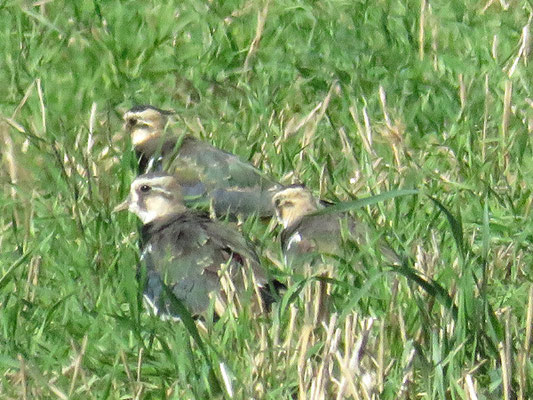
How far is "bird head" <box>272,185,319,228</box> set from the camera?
22.9ft

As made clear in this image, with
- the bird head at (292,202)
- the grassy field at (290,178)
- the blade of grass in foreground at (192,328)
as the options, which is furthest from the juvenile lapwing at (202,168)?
the blade of grass in foreground at (192,328)

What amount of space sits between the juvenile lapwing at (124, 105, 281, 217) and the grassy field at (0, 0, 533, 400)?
0.12 m

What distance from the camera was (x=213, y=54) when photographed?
28.4 feet

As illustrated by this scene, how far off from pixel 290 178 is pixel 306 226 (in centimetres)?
58

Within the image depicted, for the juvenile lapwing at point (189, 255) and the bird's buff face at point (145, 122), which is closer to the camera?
the juvenile lapwing at point (189, 255)

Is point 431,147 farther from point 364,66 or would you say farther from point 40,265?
point 40,265

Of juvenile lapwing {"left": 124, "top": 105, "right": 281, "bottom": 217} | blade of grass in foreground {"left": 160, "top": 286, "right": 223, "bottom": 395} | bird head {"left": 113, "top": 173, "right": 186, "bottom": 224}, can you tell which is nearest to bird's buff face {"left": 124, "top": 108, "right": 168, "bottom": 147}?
juvenile lapwing {"left": 124, "top": 105, "right": 281, "bottom": 217}

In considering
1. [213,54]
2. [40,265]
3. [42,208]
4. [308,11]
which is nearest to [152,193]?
[42,208]

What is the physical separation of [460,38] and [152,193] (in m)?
2.59

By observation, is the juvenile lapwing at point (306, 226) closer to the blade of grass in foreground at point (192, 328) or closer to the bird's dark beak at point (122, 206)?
the bird's dark beak at point (122, 206)

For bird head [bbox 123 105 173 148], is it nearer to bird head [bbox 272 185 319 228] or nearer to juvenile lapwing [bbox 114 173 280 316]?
juvenile lapwing [bbox 114 173 280 316]

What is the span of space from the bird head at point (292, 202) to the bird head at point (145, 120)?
1101mm

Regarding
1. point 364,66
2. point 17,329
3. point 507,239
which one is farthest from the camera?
point 364,66

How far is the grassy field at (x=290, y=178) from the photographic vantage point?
16.2 ft
